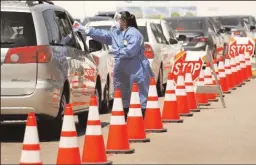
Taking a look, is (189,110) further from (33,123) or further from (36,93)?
(33,123)

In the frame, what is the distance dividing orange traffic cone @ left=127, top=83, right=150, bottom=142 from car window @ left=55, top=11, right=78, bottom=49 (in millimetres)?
1195

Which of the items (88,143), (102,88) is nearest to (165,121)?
(102,88)

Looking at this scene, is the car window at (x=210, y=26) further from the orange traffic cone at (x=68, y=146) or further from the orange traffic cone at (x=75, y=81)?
the orange traffic cone at (x=68, y=146)

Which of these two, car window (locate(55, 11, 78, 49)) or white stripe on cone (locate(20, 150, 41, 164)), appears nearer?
white stripe on cone (locate(20, 150, 41, 164))

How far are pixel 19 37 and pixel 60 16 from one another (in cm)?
170

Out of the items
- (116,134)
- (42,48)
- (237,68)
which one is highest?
(42,48)

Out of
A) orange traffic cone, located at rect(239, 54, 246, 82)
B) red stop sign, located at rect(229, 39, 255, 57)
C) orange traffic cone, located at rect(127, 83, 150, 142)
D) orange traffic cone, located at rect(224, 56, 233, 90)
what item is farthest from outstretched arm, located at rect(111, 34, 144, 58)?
red stop sign, located at rect(229, 39, 255, 57)

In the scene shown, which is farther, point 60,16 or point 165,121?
point 165,121

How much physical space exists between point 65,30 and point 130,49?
38.6 inches

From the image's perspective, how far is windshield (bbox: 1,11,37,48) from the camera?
1098cm

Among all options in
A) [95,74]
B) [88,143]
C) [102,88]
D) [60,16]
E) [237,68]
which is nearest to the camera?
[88,143]

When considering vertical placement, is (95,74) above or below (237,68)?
above

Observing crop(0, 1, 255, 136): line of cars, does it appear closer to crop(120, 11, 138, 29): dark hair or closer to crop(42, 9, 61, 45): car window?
crop(42, 9, 61, 45): car window

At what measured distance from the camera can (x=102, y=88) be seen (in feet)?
51.5
